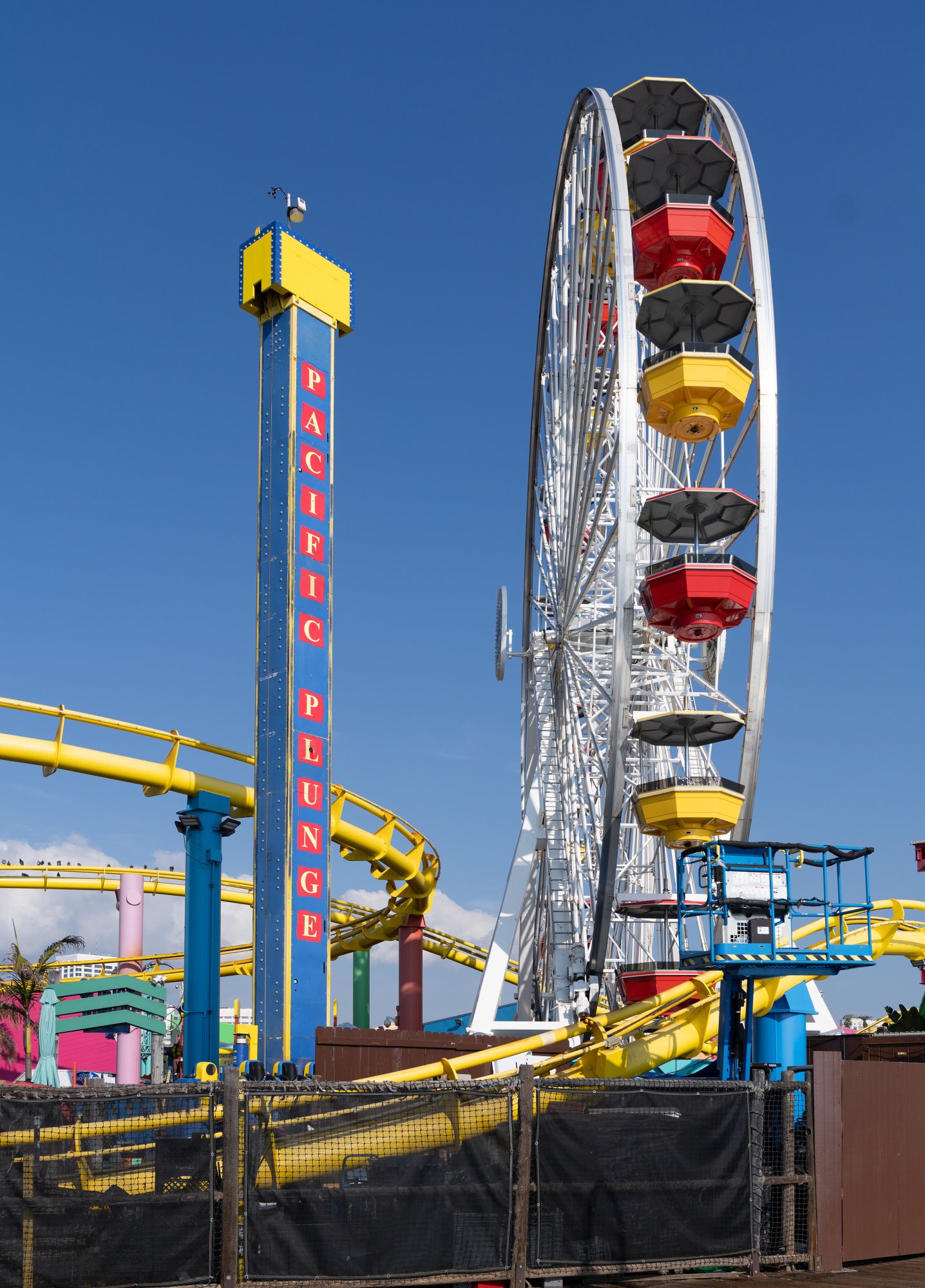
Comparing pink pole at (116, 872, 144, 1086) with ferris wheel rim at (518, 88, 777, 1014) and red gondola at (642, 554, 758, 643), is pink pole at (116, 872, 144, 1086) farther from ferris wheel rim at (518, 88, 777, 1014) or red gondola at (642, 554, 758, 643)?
red gondola at (642, 554, 758, 643)

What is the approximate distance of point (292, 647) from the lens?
Result: 2430 cm

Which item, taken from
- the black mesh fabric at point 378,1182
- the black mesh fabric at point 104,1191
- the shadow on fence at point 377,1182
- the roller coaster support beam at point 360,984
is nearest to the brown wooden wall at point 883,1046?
the shadow on fence at point 377,1182

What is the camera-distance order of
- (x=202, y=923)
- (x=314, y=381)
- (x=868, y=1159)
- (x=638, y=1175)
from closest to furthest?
(x=638, y=1175), (x=868, y=1159), (x=202, y=923), (x=314, y=381)

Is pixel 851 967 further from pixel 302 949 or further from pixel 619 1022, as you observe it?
pixel 302 949

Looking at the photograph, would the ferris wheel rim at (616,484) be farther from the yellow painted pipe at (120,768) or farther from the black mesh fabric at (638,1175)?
the black mesh fabric at (638,1175)

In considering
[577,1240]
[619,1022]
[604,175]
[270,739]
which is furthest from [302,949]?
[577,1240]

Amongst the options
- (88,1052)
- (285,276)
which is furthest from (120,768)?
(88,1052)

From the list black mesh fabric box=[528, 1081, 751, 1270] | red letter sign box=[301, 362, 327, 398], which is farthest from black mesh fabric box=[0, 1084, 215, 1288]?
Result: red letter sign box=[301, 362, 327, 398]

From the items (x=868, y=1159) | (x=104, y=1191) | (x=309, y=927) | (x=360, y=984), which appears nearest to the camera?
(x=104, y=1191)

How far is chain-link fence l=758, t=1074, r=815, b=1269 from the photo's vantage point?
9867mm

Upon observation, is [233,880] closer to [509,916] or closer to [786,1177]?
[509,916]

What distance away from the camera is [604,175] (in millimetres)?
22922

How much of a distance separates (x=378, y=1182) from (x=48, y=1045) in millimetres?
15407

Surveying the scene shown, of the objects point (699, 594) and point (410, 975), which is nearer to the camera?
point (699, 594)
